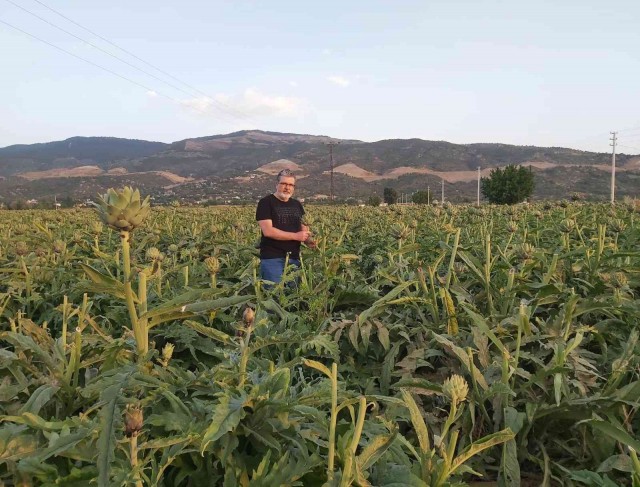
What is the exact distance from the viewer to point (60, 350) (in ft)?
5.81

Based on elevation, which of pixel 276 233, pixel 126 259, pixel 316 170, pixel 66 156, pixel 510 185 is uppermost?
pixel 66 156

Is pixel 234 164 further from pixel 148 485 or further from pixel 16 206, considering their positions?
pixel 148 485

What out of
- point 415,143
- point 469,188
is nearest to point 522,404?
point 469,188

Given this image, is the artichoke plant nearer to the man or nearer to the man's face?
the man

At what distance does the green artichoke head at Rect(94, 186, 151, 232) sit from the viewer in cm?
162

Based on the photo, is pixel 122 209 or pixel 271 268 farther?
pixel 271 268

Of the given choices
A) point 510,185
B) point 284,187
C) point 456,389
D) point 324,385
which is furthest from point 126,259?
point 510,185

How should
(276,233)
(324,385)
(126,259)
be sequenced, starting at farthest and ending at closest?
(276,233), (324,385), (126,259)

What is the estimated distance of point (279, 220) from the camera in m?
5.17

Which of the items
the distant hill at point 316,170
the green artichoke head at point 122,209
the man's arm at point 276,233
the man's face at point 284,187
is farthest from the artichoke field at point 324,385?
the distant hill at point 316,170

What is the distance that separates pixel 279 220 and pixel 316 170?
10322 centimetres

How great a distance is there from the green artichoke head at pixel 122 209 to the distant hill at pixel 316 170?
2170 inches

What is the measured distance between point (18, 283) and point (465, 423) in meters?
2.82

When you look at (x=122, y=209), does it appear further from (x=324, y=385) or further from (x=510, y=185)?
(x=510, y=185)
